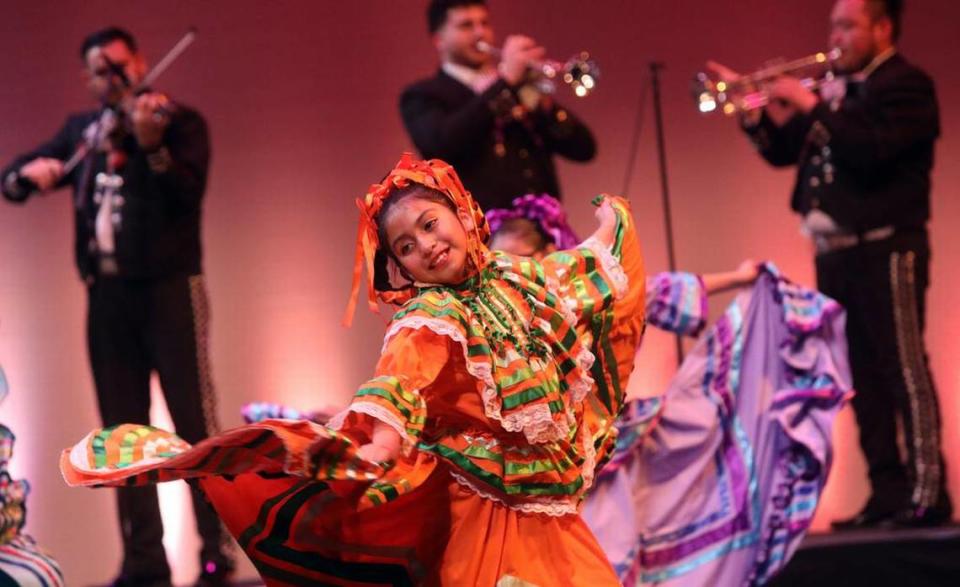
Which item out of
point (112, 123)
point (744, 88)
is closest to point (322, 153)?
point (112, 123)

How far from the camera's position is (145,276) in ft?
13.5

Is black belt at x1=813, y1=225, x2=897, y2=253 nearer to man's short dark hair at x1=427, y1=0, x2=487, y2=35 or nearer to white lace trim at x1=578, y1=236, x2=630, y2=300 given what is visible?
man's short dark hair at x1=427, y1=0, x2=487, y2=35

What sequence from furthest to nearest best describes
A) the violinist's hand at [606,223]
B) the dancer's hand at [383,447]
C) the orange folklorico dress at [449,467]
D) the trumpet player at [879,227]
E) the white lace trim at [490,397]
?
the trumpet player at [879,227], the violinist's hand at [606,223], the white lace trim at [490,397], the orange folklorico dress at [449,467], the dancer's hand at [383,447]

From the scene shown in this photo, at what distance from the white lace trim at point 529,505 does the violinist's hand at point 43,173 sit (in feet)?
7.80

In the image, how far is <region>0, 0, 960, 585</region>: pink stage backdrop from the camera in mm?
5547

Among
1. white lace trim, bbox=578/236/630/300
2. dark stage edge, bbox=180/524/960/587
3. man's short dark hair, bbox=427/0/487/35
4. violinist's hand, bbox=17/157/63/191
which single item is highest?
man's short dark hair, bbox=427/0/487/35

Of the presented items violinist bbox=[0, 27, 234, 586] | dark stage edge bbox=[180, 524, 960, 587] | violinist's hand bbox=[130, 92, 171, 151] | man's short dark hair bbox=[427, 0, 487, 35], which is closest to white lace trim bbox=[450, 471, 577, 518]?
dark stage edge bbox=[180, 524, 960, 587]

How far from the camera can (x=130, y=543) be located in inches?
157

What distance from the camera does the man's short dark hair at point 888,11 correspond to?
4422 mm

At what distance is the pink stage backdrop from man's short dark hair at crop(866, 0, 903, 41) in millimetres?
1201

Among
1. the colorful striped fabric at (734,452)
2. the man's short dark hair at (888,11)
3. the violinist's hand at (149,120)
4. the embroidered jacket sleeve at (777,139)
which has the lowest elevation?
the colorful striped fabric at (734,452)

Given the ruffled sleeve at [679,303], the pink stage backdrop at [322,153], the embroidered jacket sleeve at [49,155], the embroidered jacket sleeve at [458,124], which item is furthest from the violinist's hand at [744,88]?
the embroidered jacket sleeve at [49,155]

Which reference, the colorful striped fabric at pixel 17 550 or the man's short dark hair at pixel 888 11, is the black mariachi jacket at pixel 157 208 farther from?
the man's short dark hair at pixel 888 11

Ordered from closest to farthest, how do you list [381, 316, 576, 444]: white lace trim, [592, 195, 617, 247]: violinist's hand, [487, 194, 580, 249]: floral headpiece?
[381, 316, 576, 444]: white lace trim → [592, 195, 617, 247]: violinist's hand → [487, 194, 580, 249]: floral headpiece
